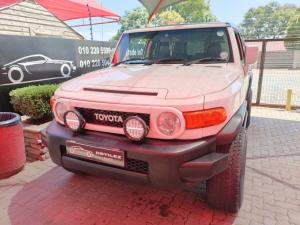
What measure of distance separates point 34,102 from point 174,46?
2.38 metres

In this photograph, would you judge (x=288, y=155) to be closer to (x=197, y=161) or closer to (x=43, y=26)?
(x=197, y=161)

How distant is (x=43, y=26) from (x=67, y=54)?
5498 millimetres

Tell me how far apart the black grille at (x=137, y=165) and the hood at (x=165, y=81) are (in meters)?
0.57

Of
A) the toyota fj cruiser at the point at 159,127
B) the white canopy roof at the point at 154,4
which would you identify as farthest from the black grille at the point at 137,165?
the white canopy roof at the point at 154,4

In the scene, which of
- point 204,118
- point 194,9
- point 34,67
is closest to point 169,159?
point 204,118

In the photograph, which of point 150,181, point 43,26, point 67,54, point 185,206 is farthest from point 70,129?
point 43,26

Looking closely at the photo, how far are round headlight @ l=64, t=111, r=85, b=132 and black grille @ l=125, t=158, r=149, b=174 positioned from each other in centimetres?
59

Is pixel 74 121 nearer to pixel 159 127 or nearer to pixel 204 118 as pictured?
pixel 159 127

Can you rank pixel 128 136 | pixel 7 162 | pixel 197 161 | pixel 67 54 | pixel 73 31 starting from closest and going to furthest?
pixel 197 161
pixel 128 136
pixel 7 162
pixel 67 54
pixel 73 31

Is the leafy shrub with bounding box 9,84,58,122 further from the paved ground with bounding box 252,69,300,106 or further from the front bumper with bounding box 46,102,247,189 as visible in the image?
the paved ground with bounding box 252,69,300,106

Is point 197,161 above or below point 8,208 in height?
above

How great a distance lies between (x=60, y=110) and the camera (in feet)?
8.63

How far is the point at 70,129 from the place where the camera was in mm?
2516

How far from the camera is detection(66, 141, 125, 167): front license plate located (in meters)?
2.19
